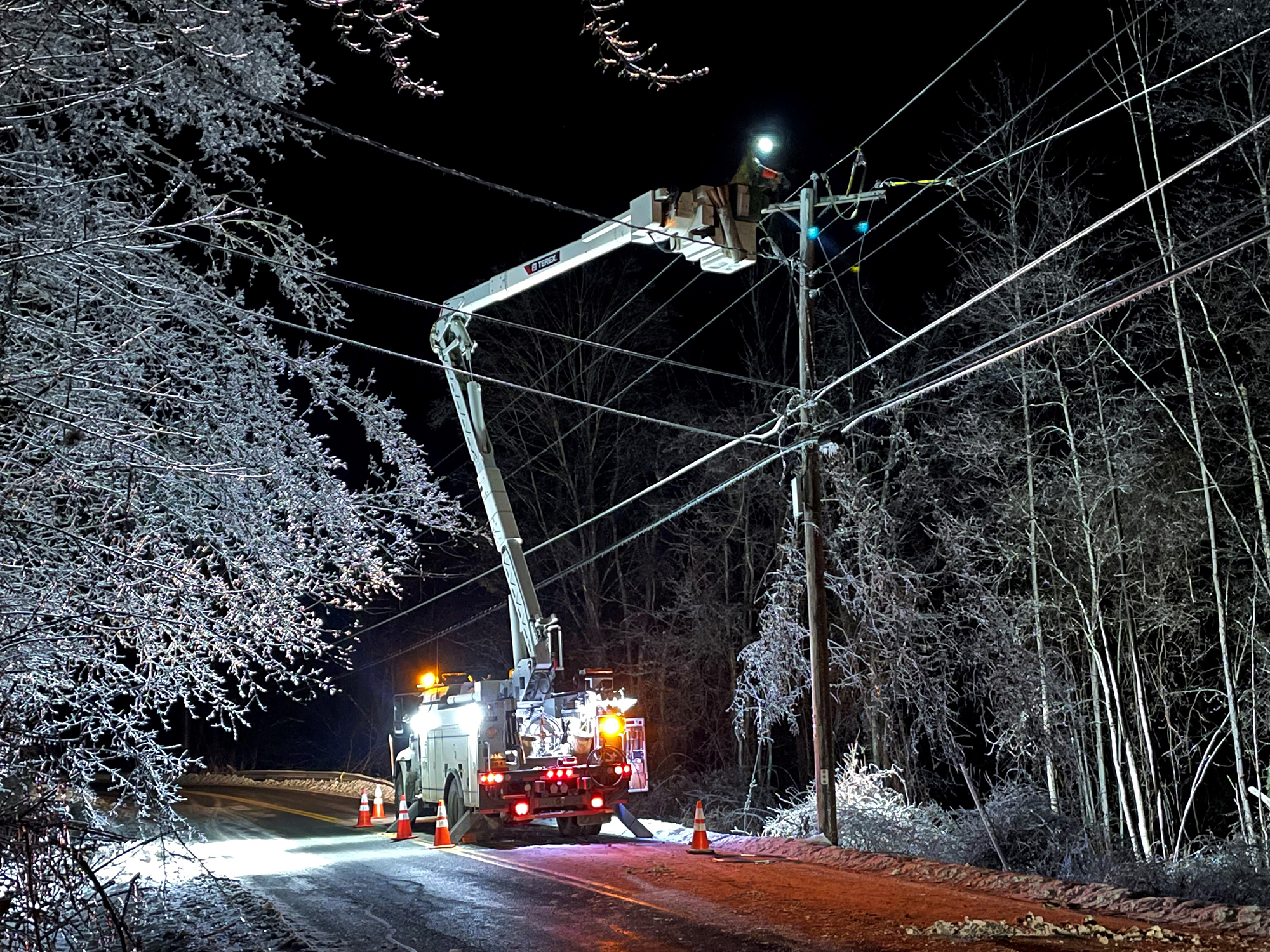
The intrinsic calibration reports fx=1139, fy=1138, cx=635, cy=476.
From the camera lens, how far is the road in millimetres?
8797

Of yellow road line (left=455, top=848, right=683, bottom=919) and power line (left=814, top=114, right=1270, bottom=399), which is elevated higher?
power line (left=814, top=114, right=1270, bottom=399)

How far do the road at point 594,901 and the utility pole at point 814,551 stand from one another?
1868mm

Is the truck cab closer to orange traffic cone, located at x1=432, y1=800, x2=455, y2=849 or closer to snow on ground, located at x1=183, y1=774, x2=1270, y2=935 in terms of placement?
orange traffic cone, located at x1=432, y1=800, x2=455, y2=849

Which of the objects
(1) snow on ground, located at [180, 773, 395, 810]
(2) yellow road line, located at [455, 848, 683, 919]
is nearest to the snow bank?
(1) snow on ground, located at [180, 773, 395, 810]

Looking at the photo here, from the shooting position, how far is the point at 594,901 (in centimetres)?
1073

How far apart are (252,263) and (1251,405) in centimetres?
1440

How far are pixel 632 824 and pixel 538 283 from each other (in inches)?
314

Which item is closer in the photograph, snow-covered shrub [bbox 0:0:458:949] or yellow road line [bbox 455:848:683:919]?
snow-covered shrub [bbox 0:0:458:949]

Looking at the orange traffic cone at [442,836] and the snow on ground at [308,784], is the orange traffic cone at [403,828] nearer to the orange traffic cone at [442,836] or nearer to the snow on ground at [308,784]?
the orange traffic cone at [442,836]

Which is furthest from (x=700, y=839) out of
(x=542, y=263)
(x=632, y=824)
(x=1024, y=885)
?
(x=542, y=263)

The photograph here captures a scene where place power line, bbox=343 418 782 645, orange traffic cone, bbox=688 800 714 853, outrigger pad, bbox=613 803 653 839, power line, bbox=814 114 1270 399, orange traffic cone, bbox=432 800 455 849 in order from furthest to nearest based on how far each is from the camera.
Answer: outrigger pad, bbox=613 803 653 839, orange traffic cone, bbox=432 800 455 849, power line, bbox=343 418 782 645, orange traffic cone, bbox=688 800 714 853, power line, bbox=814 114 1270 399

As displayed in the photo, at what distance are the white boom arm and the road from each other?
296 centimetres

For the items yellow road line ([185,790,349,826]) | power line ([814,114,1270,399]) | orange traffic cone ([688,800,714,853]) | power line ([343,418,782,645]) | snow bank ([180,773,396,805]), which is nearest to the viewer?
power line ([814,114,1270,399])

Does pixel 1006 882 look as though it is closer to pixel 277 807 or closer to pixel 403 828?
pixel 403 828
